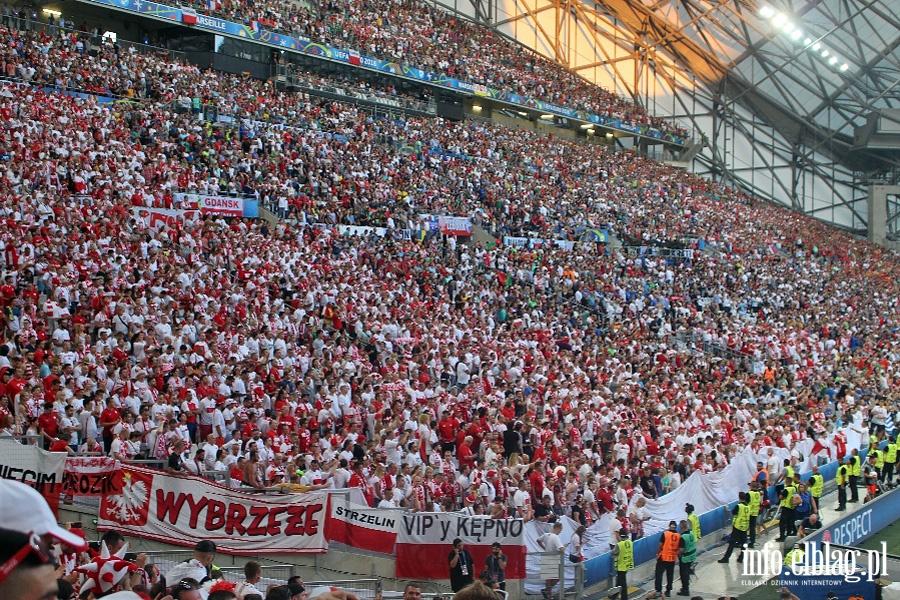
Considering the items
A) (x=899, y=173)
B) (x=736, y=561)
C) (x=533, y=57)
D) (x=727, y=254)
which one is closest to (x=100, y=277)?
(x=736, y=561)

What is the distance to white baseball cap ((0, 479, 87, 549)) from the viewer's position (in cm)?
168

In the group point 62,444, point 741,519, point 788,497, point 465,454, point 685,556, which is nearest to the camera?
point 62,444

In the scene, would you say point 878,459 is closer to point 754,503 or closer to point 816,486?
point 816,486

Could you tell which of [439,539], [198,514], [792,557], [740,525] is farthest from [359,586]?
[740,525]

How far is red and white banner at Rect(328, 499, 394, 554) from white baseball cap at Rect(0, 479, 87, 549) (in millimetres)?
9925

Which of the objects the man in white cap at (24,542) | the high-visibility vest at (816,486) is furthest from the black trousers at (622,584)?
the man in white cap at (24,542)

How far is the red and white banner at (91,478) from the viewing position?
10.8 metres

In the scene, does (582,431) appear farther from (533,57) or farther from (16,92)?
(533,57)

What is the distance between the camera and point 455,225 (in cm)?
3030

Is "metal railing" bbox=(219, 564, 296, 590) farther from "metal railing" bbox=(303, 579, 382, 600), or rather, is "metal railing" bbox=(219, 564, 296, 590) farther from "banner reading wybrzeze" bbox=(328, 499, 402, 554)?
"banner reading wybrzeze" bbox=(328, 499, 402, 554)

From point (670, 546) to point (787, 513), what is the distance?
3.63m

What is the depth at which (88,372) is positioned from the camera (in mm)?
13133

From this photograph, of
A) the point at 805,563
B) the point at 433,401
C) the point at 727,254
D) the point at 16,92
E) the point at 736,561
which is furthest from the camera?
the point at 727,254

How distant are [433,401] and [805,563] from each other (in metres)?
6.84
